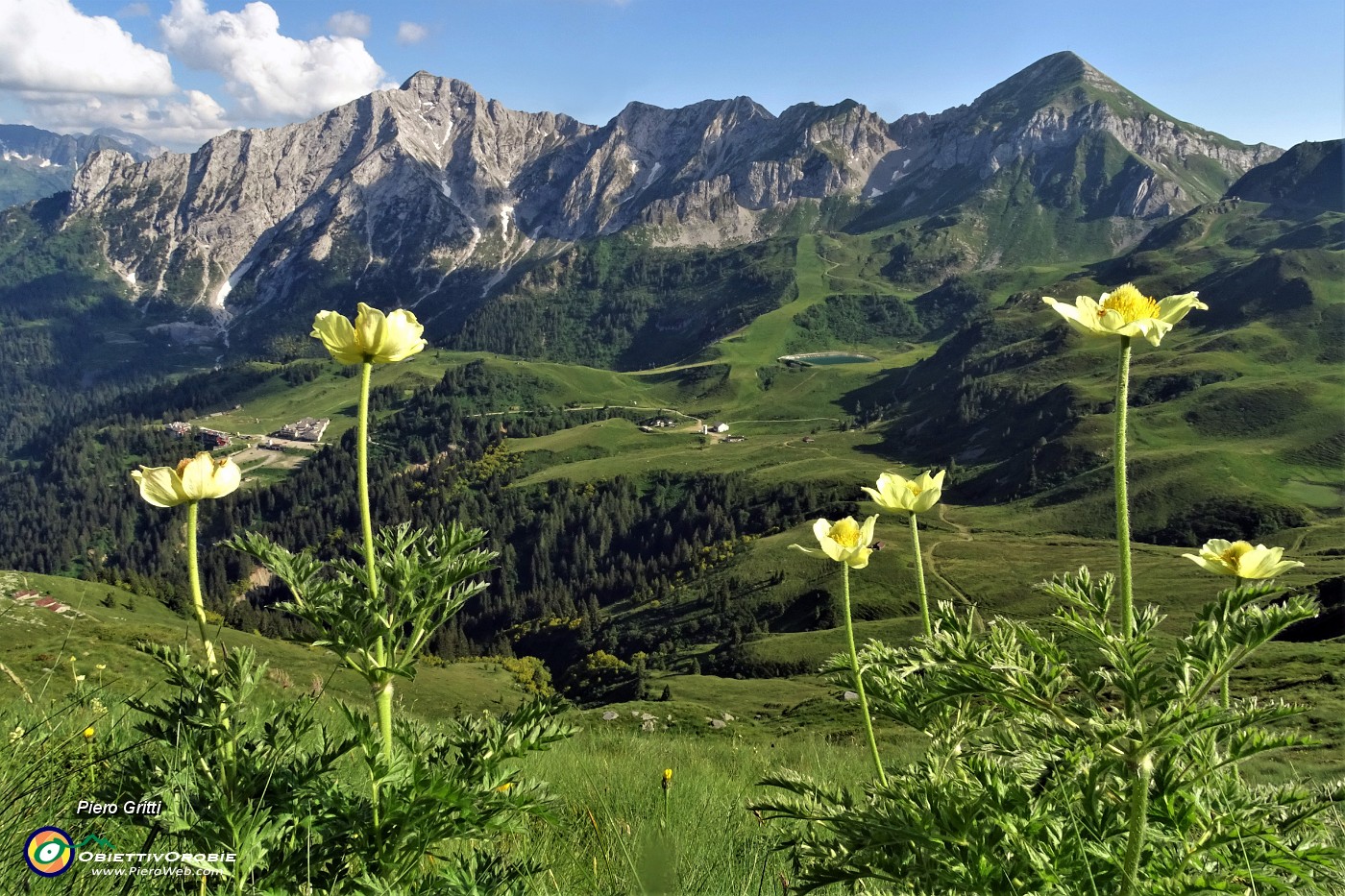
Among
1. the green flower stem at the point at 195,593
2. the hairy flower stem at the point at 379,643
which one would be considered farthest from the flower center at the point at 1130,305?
the green flower stem at the point at 195,593

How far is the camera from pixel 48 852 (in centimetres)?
442

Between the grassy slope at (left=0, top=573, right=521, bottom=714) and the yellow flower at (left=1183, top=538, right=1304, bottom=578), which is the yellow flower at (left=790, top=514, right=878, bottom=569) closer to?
the yellow flower at (left=1183, top=538, right=1304, bottom=578)

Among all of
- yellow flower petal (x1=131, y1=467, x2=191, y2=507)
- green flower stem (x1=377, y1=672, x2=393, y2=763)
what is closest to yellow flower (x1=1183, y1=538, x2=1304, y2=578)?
green flower stem (x1=377, y1=672, x2=393, y2=763)

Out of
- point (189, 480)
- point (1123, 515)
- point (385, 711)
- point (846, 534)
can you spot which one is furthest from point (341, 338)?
point (1123, 515)

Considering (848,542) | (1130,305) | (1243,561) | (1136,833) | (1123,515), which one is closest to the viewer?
(1136,833)

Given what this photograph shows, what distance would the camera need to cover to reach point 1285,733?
380cm

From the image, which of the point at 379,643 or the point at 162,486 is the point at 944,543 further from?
the point at 162,486

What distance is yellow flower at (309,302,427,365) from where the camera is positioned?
5148mm

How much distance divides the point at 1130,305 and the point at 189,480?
6.01 m

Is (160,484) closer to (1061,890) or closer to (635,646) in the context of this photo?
(1061,890)

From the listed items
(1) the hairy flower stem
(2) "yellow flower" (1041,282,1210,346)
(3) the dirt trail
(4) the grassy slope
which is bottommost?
(3) the dirt trail

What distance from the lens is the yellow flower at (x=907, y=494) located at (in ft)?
21.3

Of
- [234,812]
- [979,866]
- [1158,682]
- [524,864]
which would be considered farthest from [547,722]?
[1158,682]

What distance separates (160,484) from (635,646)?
169m
